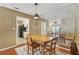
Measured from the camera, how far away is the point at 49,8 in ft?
6.12

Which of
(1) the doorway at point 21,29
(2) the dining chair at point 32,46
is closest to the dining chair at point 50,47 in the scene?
(2) the dining chair at point 32,46

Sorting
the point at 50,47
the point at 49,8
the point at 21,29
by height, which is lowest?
the point at 50,47

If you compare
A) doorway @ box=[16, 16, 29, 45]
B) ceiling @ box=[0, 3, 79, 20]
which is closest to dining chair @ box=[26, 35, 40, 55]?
doorway @ box=[16, 16, 29, 45]

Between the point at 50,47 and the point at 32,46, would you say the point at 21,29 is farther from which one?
the point at 50,47

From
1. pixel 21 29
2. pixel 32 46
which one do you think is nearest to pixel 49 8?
pixel 21 29

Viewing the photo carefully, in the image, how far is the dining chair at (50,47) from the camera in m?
1.87

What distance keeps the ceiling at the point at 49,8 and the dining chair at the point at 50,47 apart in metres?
0.46

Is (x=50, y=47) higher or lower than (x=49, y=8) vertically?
lower

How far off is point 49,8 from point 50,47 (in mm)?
742

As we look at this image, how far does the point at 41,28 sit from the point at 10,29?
594 mm

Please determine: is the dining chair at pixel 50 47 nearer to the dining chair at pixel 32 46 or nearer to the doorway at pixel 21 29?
the dining chair at pixel 32 46

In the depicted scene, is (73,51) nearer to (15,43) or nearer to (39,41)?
(39,41)

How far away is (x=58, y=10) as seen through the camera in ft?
6.12

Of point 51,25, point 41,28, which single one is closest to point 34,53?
point 41,28
